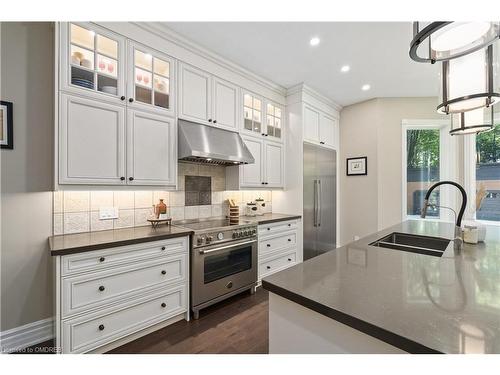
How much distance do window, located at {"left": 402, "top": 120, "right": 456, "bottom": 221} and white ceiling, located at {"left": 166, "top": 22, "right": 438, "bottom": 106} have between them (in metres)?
0.65

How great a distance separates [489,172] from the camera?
11.5 feet

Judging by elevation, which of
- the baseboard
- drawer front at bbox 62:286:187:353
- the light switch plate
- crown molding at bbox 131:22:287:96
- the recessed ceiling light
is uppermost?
the recessed ceiling light

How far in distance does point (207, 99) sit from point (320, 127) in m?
2.14

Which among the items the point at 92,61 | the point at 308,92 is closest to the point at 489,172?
the point at 308,92

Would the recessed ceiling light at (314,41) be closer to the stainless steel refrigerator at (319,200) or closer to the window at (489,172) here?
the stainless steel refrigerator at (319,200)

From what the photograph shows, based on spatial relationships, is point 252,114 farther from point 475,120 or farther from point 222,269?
point 475,120

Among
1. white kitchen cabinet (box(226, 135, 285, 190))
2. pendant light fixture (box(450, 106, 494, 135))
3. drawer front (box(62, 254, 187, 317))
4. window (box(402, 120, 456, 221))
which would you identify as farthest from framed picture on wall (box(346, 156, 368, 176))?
drawer front (box(62, 254, 187, 317))

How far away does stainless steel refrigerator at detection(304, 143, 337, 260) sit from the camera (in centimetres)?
362

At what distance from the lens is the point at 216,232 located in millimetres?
2375

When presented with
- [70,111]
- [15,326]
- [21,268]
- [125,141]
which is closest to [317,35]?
[125,141]

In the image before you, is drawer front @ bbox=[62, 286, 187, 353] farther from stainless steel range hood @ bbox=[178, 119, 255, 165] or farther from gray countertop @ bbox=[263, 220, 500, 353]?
gray countertop @ bbox=[263, 220, 500, 353]

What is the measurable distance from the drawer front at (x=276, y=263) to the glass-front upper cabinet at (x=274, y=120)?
181 centimetres
